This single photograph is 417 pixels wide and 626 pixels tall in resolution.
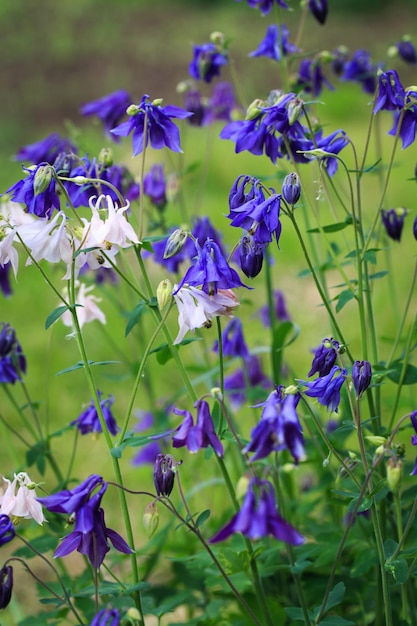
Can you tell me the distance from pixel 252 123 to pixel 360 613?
3.76 feet

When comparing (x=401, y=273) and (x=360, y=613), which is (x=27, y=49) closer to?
(x=401, y=273)

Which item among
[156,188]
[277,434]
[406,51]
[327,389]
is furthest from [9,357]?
[406,51]

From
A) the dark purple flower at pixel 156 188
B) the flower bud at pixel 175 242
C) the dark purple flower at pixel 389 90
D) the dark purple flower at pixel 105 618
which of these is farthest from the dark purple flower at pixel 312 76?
the dark purple flower at pixel 105 618

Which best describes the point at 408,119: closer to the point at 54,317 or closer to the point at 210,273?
the point at 210,273

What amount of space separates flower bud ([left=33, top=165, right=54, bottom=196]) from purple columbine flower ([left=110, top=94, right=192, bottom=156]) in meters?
0.23

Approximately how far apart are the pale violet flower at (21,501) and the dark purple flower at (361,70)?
4.94ft

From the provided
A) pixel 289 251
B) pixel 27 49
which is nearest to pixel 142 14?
pixel 27 49

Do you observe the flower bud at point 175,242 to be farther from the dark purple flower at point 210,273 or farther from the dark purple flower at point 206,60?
the dark purple flower at point 206,60

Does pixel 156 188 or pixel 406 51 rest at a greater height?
pixel 406 51

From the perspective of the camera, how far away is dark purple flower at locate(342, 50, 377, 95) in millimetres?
2311

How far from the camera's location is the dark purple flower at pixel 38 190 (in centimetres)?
134

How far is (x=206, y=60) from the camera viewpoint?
86.7 inches

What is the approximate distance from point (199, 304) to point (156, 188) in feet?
3.19

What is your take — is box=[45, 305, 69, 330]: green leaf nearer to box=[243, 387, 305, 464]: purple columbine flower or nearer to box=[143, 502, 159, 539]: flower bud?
box=[143, 502, 159, 539]: flower bud
